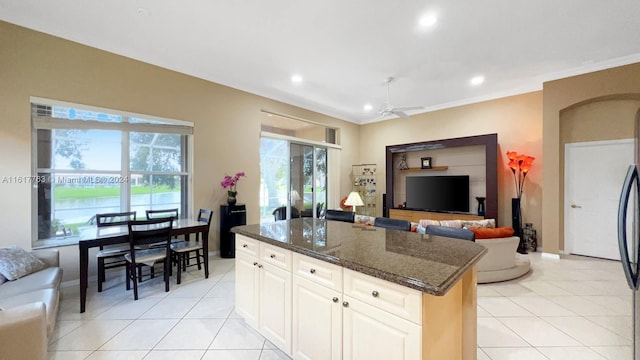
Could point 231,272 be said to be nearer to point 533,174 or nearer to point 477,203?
point 477,203

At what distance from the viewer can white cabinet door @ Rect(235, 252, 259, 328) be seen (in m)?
2.28

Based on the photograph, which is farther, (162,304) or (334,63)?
(334,63)

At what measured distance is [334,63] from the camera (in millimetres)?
4176

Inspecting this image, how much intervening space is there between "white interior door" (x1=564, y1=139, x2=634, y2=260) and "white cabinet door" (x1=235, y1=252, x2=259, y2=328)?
595 cm

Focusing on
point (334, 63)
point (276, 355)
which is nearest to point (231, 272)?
point (276, 355)

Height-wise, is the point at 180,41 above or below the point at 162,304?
above

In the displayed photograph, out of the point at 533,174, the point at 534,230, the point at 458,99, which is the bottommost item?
the point at 534,230

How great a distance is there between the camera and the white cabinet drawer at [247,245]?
231cm

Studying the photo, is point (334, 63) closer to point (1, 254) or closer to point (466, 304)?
point (466, 304)

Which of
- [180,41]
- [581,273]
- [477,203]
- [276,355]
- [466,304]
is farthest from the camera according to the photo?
[477,203]

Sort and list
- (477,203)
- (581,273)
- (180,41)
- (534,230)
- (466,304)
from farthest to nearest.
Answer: (477,203), (534,230), (581,273), (180,41), (466,304)

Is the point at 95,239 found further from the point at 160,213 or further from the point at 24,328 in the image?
the point at 24,328

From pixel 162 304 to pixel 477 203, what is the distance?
6186 mm

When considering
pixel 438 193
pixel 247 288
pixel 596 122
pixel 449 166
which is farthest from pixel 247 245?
pixel 596 122
